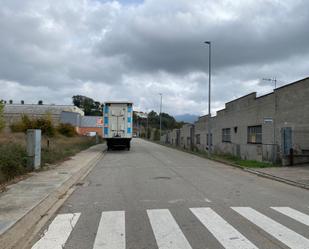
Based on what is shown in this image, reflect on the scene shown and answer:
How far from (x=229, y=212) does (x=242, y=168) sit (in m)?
12.5

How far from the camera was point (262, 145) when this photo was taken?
23453 mm

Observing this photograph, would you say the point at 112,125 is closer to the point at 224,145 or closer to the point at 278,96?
the point at 224,145

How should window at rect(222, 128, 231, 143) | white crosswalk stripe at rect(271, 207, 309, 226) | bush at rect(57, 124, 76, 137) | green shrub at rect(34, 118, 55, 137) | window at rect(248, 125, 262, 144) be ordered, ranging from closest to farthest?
white crosswalk stripe at rect(271, 207, 309, 226) < window at rect(248, 125, 262, 144) < window at rect(222, 128, 231, 143) < green shrub at rect(34, 118, 55, 137) < bush at rect(57, 124, 76, 137)

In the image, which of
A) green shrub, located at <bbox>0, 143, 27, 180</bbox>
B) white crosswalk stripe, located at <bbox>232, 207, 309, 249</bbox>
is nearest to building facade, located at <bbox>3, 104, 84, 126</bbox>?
green shrub, located at <bbox>0, 143, 27, 180</bbox>

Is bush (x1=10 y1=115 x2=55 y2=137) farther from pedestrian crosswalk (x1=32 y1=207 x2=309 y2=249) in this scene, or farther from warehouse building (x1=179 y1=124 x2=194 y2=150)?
pedestrian crosswalk (x1=32 y1=207 x2=309 y2=249)

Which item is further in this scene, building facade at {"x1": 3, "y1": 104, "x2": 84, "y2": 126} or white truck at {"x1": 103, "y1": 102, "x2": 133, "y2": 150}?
building facade at {"x1": 3, "y1": 104, "x2": 84, "y2": 126}

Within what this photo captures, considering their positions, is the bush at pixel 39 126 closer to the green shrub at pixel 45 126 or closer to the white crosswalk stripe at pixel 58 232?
the green shrub at pixel 45 126

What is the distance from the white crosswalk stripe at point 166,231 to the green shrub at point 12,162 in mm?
7414

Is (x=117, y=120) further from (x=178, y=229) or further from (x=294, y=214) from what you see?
(x=178, y=229)

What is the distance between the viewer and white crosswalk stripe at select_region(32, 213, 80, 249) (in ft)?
19.4

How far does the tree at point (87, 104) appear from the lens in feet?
566

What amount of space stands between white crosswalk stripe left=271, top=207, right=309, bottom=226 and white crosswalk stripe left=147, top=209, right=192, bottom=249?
2.73 meters

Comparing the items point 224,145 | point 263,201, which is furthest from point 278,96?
point 263,201

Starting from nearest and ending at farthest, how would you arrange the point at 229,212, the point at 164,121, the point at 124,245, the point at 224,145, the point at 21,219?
the point at 124,245 → the point at 21,219 → the point at 229,212 → the point at 224,145 → the point at 164,121
